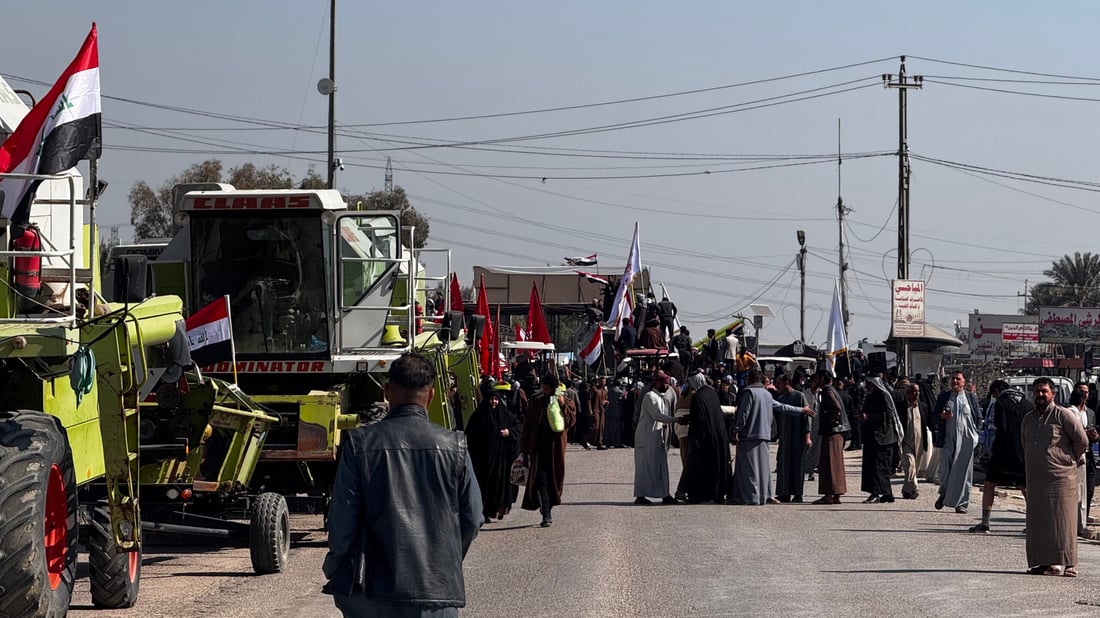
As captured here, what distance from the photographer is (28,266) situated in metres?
8.73

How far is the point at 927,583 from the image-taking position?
11820mm

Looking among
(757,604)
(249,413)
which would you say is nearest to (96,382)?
(249,413)

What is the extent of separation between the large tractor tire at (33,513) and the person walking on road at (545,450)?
897cm

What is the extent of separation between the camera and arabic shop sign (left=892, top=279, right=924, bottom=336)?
36.9 m

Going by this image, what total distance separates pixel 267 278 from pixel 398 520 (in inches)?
414

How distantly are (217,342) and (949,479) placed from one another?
→ 9.74m

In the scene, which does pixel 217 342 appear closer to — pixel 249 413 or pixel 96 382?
pixel 249 413

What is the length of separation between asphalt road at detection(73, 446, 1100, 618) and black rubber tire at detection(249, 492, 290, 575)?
133mm

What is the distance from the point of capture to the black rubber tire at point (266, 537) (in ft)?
41.3

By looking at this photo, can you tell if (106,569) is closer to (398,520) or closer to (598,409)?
(398,520)

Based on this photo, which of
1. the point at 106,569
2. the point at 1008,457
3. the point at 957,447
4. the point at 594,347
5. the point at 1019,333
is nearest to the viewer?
the point at 106,569

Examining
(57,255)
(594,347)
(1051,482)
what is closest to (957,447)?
(1051,482)

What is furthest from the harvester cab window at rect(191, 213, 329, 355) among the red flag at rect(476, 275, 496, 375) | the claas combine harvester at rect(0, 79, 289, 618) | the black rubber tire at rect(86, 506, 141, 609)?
the red flag at rect(476, 275, 496, 375)

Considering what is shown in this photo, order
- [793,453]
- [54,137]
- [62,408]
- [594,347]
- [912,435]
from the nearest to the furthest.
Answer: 1. [54,137]
2. [62,408]
3. [793,453]
4. [912,435]
5. [594,347]
